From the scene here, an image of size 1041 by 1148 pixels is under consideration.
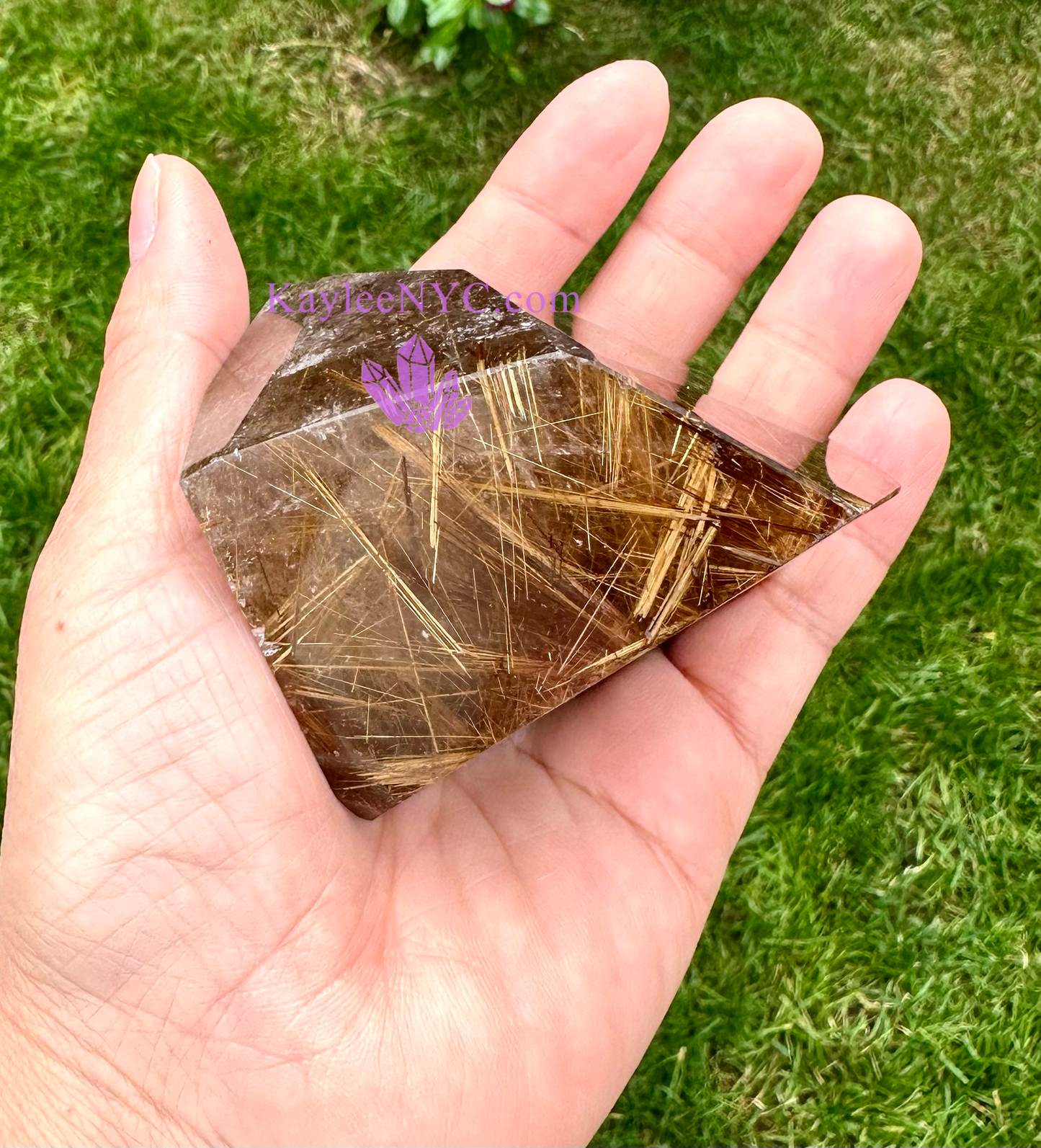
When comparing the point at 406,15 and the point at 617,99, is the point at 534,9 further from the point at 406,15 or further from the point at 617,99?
the point at 617,99

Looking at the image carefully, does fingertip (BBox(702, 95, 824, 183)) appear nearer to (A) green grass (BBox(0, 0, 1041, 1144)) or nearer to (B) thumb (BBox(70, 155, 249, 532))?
(A) green grass (BBox(0, 0, 1041, 1144))

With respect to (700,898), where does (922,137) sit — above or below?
above

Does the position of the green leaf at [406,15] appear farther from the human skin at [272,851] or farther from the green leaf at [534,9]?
the human skin at [272,851]

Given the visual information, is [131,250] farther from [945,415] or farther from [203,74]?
[945,415]

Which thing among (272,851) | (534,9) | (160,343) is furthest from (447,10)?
(272,851)

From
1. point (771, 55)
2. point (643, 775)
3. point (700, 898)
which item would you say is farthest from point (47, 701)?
point (771, 55)

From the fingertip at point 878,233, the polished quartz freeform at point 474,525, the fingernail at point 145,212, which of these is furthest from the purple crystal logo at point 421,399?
the fingertip at point 878,233
